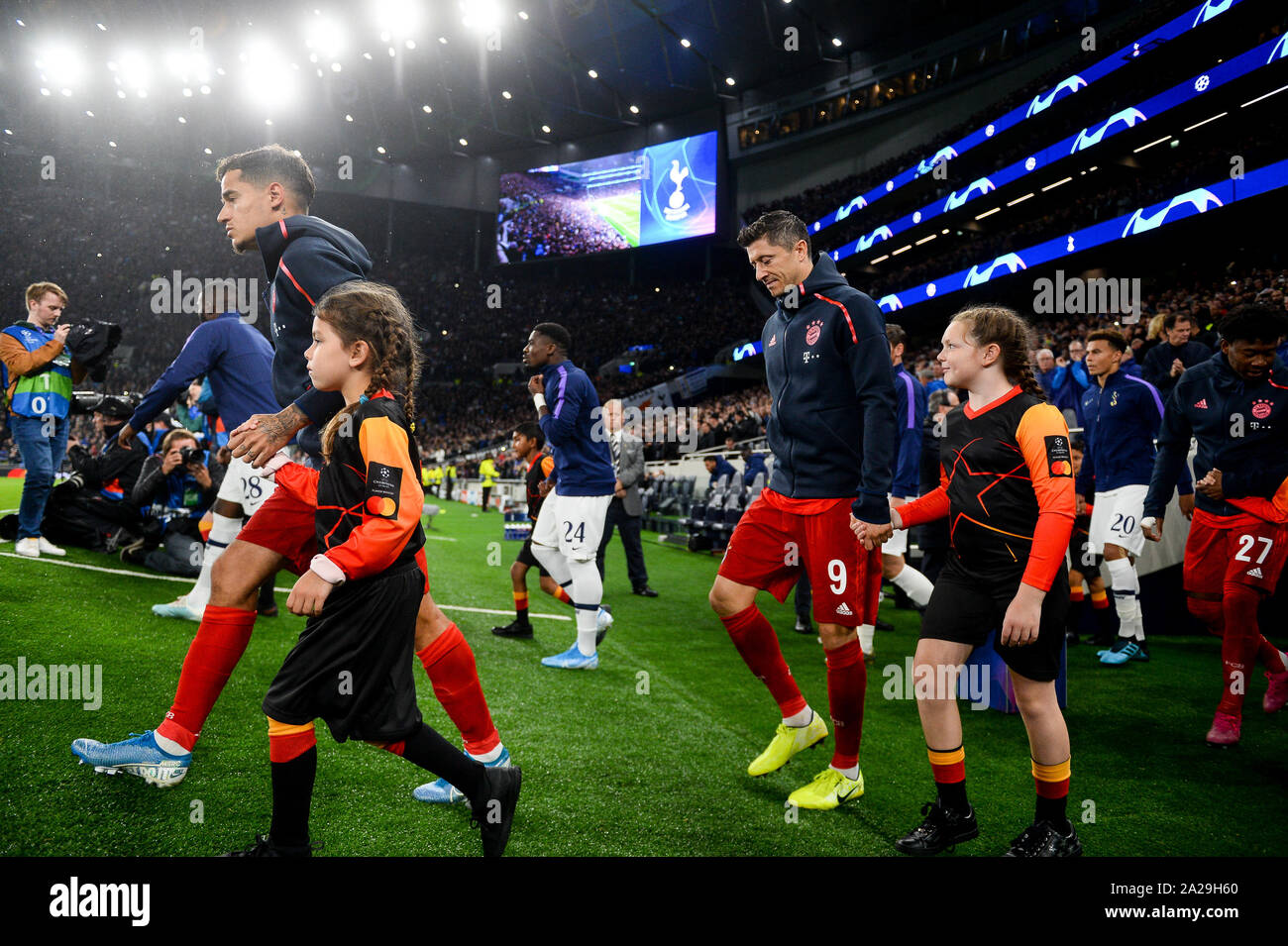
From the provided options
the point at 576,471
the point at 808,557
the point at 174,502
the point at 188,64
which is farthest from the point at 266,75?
the point at 808,557

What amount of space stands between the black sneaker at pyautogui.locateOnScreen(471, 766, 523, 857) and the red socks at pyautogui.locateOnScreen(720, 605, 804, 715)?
1077mm

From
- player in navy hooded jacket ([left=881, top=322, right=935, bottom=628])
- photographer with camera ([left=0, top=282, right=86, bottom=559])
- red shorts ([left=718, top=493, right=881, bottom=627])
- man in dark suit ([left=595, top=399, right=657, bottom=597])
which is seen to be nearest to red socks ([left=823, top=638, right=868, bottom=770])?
red shorts ([left=718, top=493, right=881, bottom=627])

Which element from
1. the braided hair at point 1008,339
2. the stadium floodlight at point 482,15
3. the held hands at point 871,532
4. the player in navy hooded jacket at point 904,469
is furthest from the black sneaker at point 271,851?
the stadium floodlight at point 482,15

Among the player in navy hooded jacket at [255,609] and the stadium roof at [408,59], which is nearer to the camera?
the player in navy hooded jacket at [255,609]

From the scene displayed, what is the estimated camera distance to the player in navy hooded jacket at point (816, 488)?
2734 millimetres

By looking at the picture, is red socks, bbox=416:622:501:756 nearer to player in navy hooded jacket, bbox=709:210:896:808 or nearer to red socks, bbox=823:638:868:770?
player in navy hooded jacket, bbox=709:210:896:808

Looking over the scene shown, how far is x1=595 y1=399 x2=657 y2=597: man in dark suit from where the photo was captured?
7.32m

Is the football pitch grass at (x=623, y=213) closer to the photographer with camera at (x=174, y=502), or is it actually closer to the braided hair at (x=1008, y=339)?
the photographer with camera at (x=174, y=502)

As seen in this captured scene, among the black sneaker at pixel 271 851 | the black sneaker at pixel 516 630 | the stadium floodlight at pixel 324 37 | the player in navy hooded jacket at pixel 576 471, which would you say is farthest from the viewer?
the stadium floodlight at pixel 324 37

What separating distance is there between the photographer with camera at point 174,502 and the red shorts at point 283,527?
3.85 metres

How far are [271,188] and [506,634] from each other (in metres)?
3.52

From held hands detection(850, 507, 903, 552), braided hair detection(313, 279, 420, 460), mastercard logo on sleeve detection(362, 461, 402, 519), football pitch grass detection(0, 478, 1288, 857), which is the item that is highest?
braided hair detection(313, 279, 420, 460)

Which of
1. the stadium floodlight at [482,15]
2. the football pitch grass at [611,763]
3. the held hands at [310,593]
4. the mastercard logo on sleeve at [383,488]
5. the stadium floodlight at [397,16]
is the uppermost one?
the stadium floodlight at [482,15]
